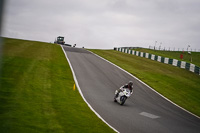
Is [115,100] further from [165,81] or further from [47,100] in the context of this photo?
[165,81]

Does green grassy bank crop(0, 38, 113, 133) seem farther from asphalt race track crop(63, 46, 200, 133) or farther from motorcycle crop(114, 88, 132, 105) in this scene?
motorcycle crop(114, 88, 132, 105)

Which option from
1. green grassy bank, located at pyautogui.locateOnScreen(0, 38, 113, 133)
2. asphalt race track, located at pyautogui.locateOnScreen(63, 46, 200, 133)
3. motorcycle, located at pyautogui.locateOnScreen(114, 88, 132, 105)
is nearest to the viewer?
green grassy bank, located at pyautogui.locateOnScreen(0, 38, 113, 133)

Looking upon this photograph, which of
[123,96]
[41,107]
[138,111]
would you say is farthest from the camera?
[123,96]

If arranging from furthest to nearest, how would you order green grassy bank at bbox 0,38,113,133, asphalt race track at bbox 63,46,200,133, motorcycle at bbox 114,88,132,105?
motorcycle at bbox 114,88,132,105 → asphalt race track at bbox 63,46,200,133 → green grassy bank at bbox 0,38,113,133

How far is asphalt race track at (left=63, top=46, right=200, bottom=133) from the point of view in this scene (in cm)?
1106

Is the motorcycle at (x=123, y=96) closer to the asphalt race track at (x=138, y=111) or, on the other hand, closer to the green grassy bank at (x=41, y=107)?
the asphalt race track at (x=138, y=111)

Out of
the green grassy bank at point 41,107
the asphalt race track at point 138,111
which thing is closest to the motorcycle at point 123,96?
the asphalt race track at point 138,111

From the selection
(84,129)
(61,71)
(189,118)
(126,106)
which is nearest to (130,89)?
(126,106)

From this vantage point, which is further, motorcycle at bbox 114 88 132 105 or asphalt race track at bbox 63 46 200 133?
motorcycle at bbox 114 88 132 105

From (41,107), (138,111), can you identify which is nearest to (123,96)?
(138,111)

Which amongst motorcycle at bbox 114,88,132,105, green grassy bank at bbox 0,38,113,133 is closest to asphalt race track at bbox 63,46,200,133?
motorcycle at bbox 114,88,132,105

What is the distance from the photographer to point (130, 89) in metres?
15.2

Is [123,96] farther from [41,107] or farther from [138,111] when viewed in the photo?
[41,107]

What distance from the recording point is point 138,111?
13633 mm
